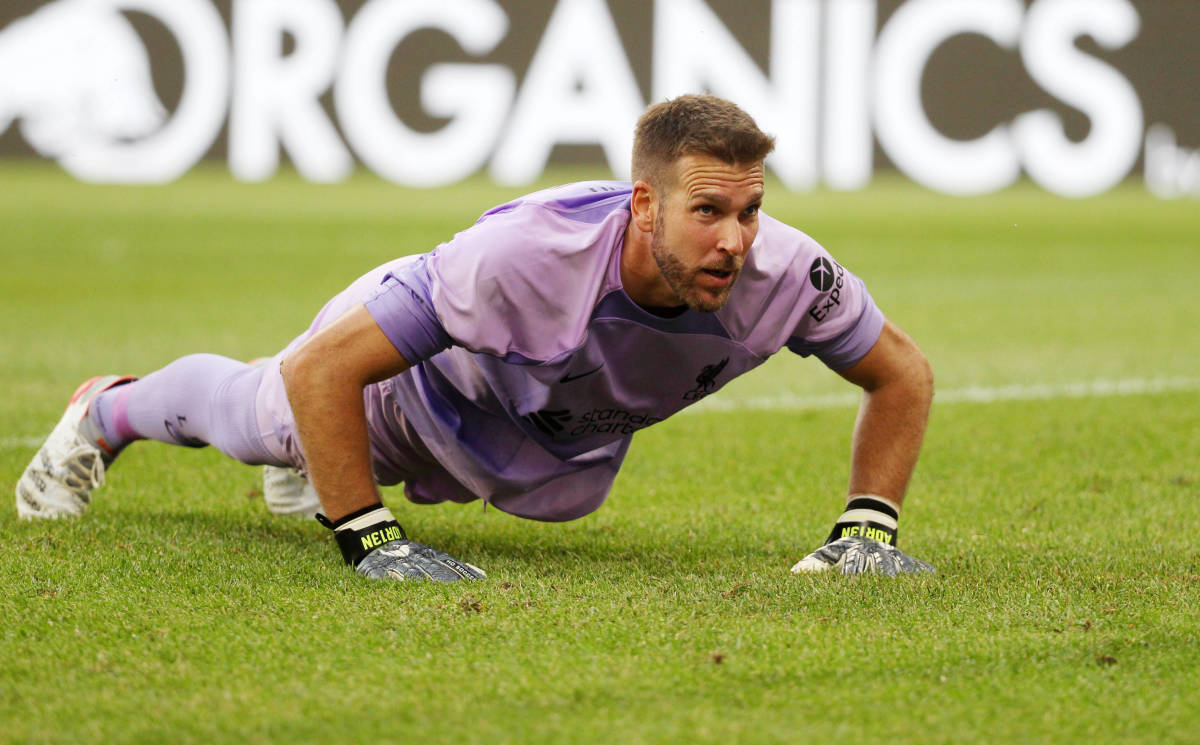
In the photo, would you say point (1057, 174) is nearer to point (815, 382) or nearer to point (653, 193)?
point (815, 382)

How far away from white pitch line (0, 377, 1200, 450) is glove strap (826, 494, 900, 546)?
2447 mm


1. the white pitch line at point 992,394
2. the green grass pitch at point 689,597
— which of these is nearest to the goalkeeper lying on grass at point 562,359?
the green grass pitch at point 689,597

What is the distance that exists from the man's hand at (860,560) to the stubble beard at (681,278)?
666mm

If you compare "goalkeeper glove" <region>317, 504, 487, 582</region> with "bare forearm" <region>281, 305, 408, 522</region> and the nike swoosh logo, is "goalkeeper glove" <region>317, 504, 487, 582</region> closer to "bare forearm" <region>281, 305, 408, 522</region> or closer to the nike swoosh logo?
"bare forearm" <region>281, 305, 408, 522</region>

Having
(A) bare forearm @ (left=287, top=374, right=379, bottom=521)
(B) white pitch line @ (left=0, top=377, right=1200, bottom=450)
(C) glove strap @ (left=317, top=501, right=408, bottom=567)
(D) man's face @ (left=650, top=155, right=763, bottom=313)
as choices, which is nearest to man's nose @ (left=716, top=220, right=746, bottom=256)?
(D) man's face @ (left=650, top=155, right=763, bottom=313)

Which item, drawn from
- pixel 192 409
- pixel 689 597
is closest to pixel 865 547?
pixel 689 597

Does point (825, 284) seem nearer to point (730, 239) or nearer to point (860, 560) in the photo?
point (730, 239)

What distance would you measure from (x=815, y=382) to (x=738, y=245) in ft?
13.0

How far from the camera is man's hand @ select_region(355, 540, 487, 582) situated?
299 cm

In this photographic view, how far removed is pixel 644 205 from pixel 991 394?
145 inches

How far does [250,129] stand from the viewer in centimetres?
1477

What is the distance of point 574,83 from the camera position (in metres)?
15.1

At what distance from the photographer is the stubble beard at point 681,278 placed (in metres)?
2.82

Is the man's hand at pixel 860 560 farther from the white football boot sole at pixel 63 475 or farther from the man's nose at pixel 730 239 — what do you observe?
the white football boot sole at pixel 63 475
